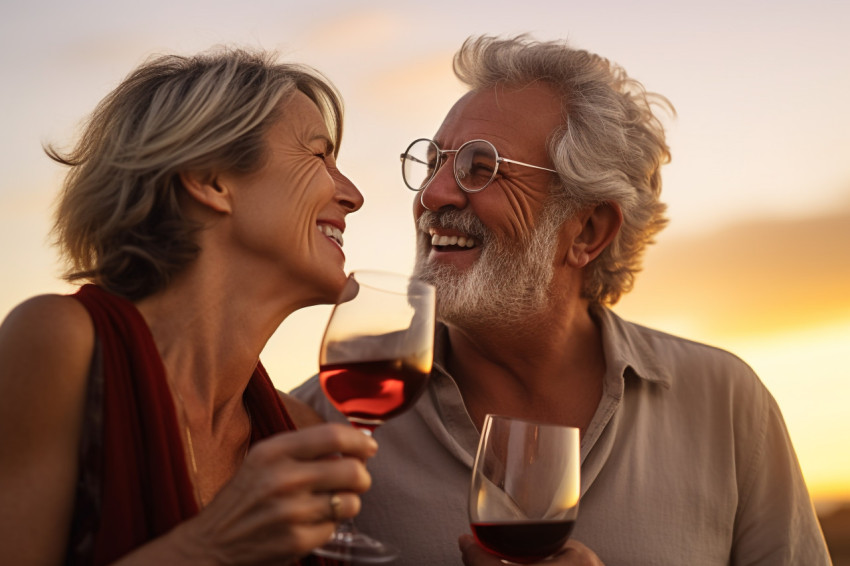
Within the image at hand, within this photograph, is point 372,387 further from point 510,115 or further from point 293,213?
point 510,115

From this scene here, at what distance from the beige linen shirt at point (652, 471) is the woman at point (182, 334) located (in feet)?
1.84

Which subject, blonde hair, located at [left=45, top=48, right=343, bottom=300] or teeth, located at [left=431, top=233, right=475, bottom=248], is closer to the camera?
blonde hair, located at [left=45, top=48, right=343, bottom=300]

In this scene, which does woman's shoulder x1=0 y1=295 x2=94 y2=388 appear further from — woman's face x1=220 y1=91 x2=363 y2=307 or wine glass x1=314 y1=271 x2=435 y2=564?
wine glass x1=314 y1=271 x2=435 y2=564

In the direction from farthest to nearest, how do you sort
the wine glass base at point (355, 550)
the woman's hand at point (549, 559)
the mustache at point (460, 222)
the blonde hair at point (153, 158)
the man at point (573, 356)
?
the mustache at point (460, 222) → the man at point (573, 356) → the blonde hair at point (153, 158) → the woman's hand at point (549, 559) → the wine glass base at point (355, 550)

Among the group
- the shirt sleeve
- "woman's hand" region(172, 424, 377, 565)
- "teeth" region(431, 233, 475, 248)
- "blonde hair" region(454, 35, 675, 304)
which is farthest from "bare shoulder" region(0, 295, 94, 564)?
the shirt sleeve

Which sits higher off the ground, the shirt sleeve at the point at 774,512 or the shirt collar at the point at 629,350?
the shirt collar at the point at 629,350

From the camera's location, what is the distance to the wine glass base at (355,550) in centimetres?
227

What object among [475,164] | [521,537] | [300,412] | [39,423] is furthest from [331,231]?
[475,164]

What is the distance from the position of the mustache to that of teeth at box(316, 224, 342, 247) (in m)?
1.22

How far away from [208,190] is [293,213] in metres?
0.30

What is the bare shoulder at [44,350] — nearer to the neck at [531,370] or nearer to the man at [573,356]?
the man at [573,356]

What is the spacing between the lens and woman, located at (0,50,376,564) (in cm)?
214

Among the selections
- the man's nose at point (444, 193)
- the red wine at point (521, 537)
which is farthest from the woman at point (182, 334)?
the man's nose at point (444, 193)

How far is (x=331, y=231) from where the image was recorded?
334cm
